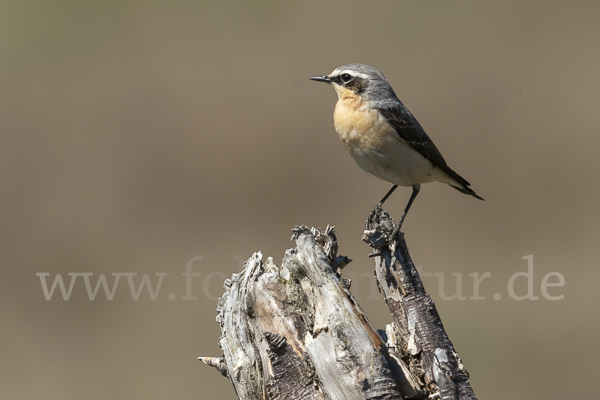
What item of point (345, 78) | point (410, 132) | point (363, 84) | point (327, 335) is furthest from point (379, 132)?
point (327, 335)

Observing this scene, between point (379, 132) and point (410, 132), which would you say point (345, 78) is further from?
point (410, 132)

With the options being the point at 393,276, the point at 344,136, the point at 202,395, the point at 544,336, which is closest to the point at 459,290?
the point at 544,336

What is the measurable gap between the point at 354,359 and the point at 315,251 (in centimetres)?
98

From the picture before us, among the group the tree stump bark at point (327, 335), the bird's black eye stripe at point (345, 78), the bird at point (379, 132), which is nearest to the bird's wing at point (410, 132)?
the bird at point (379, 132)

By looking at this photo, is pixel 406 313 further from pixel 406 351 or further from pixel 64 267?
pixel 64 267

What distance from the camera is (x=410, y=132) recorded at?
6852 mm

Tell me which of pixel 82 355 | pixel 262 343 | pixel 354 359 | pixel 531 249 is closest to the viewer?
pixel 354 359

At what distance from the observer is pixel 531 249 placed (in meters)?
13.4

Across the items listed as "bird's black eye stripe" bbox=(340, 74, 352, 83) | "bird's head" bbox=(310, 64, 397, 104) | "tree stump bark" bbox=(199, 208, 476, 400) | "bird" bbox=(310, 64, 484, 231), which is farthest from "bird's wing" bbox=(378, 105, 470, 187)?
"tree stump bark" bbox=(199, 208, 476, 400)

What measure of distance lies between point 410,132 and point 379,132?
40cm

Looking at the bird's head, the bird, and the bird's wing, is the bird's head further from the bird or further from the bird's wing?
the bird's wing

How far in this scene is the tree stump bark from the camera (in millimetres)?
4395

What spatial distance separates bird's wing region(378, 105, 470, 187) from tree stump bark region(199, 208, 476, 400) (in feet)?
5.47

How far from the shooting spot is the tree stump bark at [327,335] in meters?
4.39
